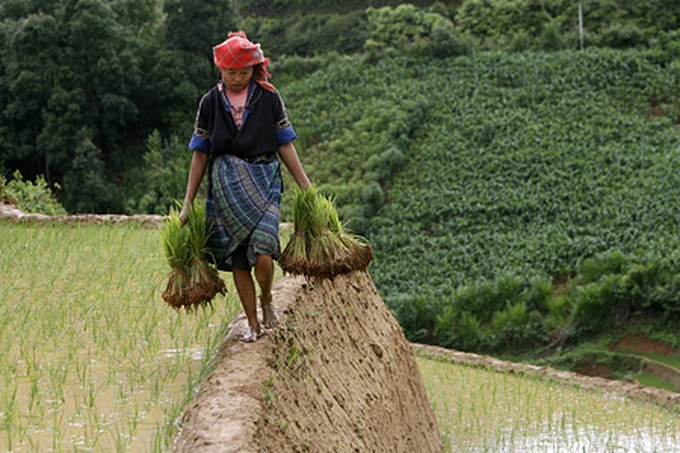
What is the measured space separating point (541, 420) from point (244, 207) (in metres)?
4.65

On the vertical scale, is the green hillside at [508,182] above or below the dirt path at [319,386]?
below

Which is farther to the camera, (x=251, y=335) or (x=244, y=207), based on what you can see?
(x=251, y=335)

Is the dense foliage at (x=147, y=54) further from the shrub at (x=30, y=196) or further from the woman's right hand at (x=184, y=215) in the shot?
the woman's right hand at (x=184, y=215)

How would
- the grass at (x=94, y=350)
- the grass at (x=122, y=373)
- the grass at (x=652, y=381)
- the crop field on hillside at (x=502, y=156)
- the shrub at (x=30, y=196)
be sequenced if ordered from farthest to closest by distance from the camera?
the crop field on hillside at (x=502, y=156) < the grass at (x=652, y=381) < the shrub at (x=30, y=196) < the grass at (x=122, y=373) < the grass at (x=94, y=350)

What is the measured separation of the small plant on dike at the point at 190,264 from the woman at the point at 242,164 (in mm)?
77

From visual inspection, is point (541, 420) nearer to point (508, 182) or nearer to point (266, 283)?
point (266, 283)

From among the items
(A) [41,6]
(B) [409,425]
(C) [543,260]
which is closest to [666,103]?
(C) [543,260]

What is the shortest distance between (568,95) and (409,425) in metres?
27.9

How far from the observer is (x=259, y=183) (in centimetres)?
513

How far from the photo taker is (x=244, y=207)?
5086 millimetres

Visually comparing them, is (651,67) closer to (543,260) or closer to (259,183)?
(543,260)

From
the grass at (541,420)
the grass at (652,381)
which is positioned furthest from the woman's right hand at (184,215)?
the grass at (652,381)

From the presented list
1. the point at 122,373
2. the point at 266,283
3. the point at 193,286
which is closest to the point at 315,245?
the point at 266,283

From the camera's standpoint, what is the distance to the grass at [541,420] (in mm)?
7822
